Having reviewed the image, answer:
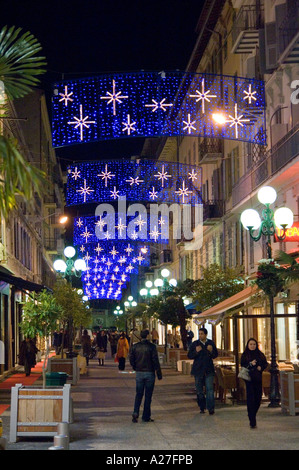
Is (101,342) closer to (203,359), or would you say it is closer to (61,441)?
(203,359)

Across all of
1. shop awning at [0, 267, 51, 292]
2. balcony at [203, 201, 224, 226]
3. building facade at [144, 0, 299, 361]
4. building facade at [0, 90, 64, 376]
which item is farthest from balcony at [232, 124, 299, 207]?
shop awning at [0, 267, 51, 292]

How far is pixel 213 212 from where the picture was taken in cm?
4291

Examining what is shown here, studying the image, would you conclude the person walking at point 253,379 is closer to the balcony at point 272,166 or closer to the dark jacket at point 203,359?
the dark jacket at point 203,359

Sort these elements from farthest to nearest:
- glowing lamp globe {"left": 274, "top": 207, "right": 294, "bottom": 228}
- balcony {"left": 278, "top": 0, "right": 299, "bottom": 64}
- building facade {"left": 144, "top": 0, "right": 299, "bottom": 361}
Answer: building facade {"left": 144, "top": 0, "right": 299, "bottom": 361}, balcony {"left": 278, "top": 0, "right": 299, "bottom": 64}, glowing lamp globe {"left": 274, "top": 207, "right": 294, "bottom": 228}

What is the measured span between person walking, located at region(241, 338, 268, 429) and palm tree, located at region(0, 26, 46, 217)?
7.22 meters

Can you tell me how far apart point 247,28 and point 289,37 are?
6849mm

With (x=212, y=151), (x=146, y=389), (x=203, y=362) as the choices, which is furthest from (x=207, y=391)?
(x=212, y=151)

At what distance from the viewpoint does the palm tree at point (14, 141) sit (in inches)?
291

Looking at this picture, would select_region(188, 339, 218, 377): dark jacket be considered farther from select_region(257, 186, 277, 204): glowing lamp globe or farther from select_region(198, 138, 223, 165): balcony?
select_region(198, 138, 223, 165): balcony

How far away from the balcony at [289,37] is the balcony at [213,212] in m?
17.5

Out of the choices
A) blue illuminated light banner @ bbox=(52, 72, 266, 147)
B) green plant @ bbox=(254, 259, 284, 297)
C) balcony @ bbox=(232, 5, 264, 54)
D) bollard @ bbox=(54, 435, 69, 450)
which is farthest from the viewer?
balcony @ bbox=(232, 5, 264, 54)

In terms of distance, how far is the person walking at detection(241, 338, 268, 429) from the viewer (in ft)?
49.1

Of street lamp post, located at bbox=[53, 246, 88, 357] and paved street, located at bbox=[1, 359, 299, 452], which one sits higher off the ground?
street lamp post, located at bbox=[53, 246, 88, 357]

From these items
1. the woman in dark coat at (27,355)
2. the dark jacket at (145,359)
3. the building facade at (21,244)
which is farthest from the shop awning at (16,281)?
the dark jacket at (145,359)
